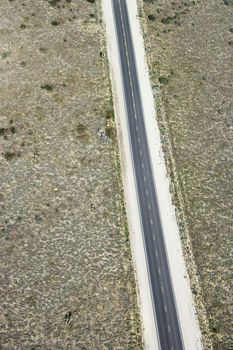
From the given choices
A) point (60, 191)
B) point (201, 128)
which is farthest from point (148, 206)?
point (201, 128)

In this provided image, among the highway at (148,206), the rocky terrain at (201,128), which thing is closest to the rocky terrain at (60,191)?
the highway at (148,206)

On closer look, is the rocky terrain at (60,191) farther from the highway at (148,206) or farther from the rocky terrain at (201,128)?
the rocky terrain at (201,128)

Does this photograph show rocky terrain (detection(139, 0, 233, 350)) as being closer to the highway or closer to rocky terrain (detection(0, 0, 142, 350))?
the highway

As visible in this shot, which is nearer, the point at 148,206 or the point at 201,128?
the point at 148,206

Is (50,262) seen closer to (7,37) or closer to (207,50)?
(7,37)

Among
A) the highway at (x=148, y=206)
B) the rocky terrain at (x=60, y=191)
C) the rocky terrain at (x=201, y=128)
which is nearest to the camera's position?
the rocky terrain at (x=60, y=191)

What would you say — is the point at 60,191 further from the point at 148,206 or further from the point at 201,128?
the point at 201,128
